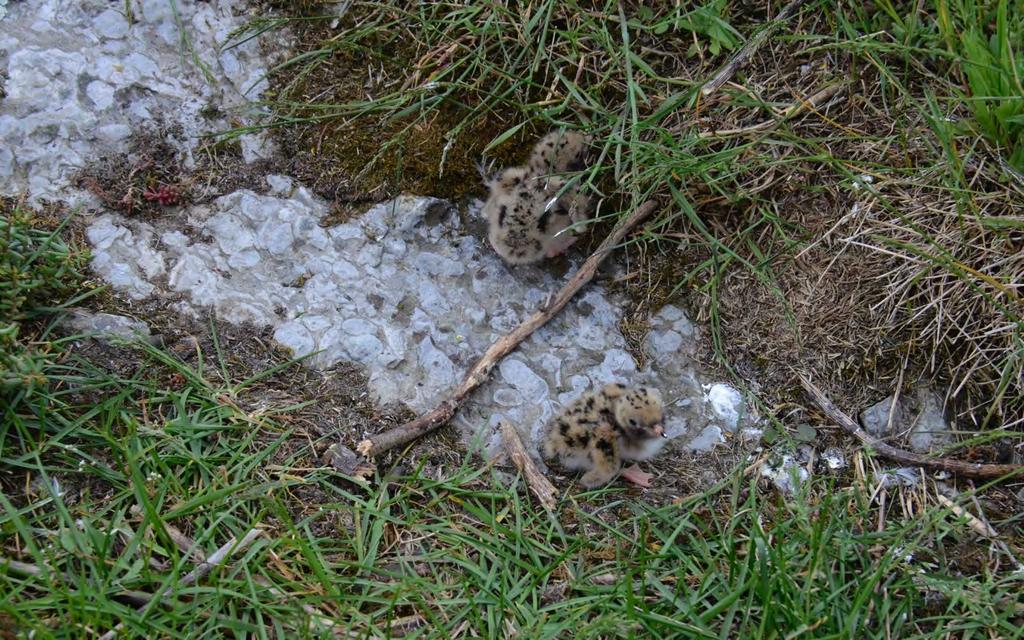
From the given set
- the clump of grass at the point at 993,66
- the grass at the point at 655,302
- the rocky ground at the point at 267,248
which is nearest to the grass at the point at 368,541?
the grass at the point at 655,302

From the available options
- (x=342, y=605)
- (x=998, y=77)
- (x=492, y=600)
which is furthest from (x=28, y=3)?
(x=998, y=77)

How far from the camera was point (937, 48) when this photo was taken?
12.5 feet

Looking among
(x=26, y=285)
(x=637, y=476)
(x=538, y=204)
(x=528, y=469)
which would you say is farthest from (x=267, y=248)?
(x=637, y=476)

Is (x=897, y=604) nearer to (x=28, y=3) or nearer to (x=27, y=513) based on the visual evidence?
(x=27, y=513)

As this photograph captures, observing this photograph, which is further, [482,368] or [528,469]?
[482,368]

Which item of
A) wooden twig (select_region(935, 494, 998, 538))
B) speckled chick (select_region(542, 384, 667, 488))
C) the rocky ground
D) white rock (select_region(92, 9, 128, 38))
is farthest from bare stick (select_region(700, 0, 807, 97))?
white rock (select_region(92, 9, 128, 38))

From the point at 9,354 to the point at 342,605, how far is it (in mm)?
1583

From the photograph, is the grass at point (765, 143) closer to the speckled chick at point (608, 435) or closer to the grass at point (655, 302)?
the grass at point (655, 302)

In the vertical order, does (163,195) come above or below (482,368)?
above

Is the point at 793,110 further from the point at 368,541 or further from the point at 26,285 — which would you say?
the point at 26,285

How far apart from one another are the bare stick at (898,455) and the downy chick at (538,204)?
1354mm

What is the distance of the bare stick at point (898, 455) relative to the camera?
3484 millimetres

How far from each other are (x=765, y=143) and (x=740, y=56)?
49 cm

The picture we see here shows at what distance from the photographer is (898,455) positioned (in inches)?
141
